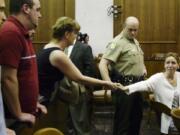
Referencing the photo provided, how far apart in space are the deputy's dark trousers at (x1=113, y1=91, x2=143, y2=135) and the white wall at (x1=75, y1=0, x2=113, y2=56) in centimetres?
325

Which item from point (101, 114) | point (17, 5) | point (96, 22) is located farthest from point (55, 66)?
point (96, 22)

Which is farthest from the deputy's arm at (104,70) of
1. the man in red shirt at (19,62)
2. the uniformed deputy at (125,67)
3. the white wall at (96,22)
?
the white wall at (96,22)

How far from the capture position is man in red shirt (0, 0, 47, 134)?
2.58m

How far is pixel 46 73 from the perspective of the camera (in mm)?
3410

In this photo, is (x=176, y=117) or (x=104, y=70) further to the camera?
(x=104, y=70)

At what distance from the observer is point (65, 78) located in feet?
11.9

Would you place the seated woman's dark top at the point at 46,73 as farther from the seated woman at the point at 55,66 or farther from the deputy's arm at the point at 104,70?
the deputy's arm at the point at 104,70

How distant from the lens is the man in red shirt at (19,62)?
2.58m

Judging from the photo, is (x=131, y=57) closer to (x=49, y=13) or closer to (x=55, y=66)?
(x=55, y=66)

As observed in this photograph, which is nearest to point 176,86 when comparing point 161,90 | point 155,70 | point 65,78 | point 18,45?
point 161,90

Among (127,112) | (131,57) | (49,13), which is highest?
(49,13)

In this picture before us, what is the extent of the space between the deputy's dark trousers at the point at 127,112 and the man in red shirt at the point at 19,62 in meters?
2.18

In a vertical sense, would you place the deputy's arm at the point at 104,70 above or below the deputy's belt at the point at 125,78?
above

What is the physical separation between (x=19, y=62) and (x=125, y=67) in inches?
94.7
